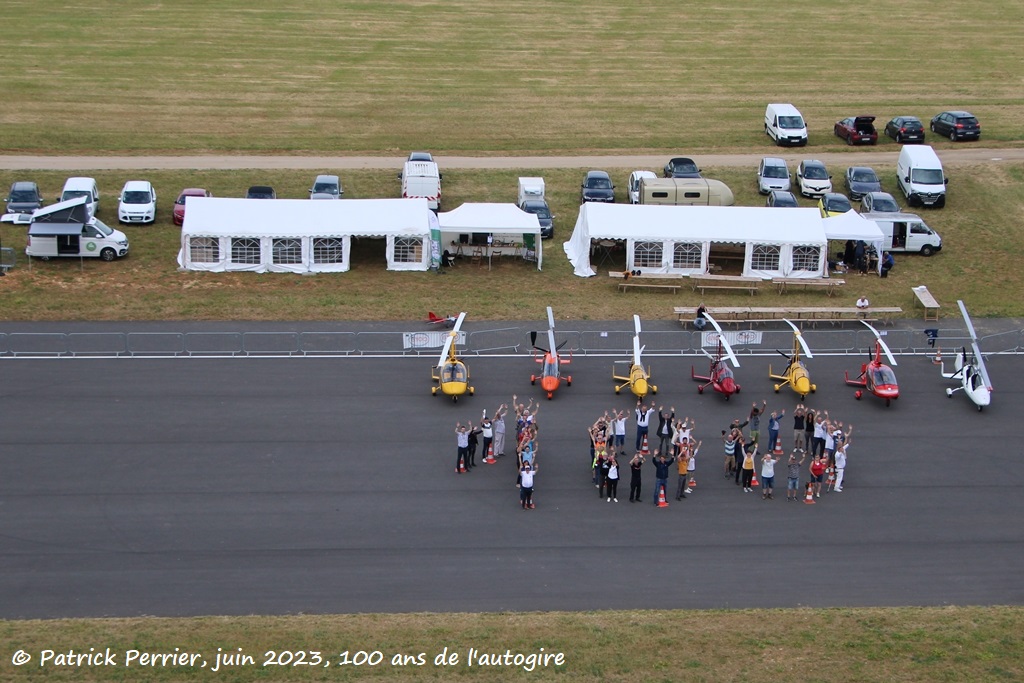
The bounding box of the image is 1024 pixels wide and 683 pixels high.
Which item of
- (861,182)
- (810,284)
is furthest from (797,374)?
(861,182)

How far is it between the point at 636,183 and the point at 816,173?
8475 mm

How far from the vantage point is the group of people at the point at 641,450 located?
1125 inches

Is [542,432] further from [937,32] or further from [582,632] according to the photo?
[937,32]

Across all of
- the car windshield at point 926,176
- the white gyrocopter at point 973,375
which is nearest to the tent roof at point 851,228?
the car windshield at point 926,176

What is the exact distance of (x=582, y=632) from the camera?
896 inches

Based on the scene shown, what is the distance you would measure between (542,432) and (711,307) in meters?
11.8

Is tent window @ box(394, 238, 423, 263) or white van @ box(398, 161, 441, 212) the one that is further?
white van @ box(398, 161, 441, 212)

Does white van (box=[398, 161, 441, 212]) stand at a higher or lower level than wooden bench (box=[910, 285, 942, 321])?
higher

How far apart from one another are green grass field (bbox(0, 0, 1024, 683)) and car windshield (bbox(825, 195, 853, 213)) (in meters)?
4.24

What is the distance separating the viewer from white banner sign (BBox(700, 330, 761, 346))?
1491 inches

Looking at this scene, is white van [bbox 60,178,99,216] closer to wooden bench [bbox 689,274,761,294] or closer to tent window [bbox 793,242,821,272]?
wooden bench [bbox 689,274,761,294]

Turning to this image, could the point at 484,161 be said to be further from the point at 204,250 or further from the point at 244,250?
the point at 204,250

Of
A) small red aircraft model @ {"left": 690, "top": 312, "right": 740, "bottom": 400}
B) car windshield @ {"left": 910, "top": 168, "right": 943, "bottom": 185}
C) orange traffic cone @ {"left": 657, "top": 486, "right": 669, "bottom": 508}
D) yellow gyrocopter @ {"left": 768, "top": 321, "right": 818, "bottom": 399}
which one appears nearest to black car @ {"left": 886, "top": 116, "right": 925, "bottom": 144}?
car windshield @ {"left": 910, "top": 168, "right": 943, "bottom": 185}

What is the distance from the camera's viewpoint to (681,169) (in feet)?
181
